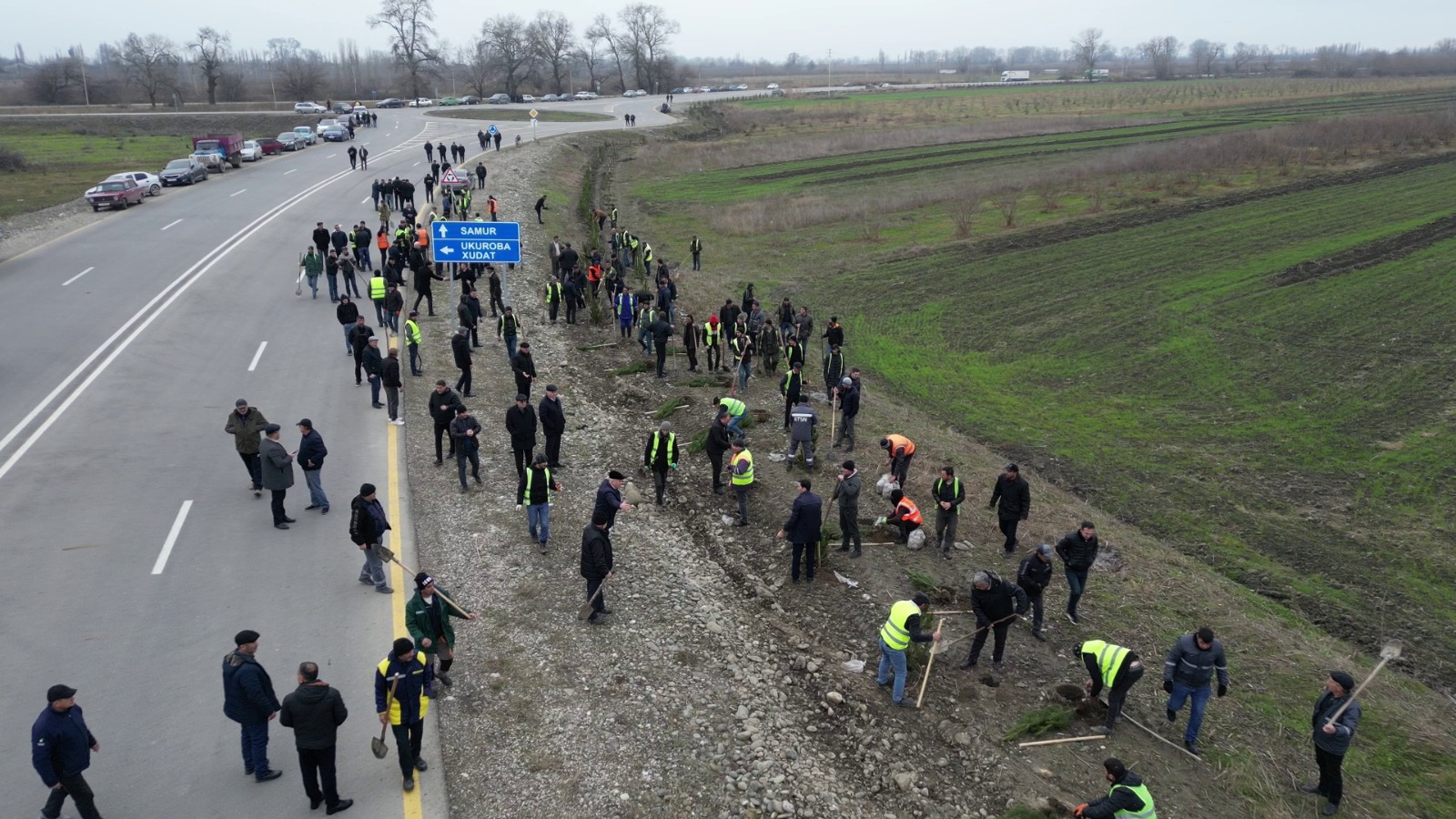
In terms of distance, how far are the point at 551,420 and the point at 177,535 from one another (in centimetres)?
557

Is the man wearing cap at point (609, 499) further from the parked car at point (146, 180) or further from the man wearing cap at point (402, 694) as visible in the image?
the parked car at point (146, 180)

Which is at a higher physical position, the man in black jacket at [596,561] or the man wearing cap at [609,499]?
the man wearing cap at [609,499]

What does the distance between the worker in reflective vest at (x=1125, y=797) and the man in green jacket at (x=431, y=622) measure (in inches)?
253

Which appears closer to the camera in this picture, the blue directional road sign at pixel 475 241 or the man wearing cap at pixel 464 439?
the man wearing cap at pixel 464 439

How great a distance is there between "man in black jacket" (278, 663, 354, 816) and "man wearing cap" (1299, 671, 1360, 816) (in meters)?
9.36

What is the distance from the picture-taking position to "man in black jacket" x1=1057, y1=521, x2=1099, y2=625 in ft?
38.9

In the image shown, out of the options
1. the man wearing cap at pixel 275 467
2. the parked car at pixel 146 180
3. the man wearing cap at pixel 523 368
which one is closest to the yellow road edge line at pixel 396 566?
the man wearing cap at pixel 275 467

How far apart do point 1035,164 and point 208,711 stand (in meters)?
58.7

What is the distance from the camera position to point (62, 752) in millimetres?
7594

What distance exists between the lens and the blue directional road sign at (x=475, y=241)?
22375mm

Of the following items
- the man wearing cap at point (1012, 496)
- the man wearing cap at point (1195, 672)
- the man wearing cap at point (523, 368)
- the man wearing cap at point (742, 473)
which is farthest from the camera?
the man wearing cap at point (523, 368)

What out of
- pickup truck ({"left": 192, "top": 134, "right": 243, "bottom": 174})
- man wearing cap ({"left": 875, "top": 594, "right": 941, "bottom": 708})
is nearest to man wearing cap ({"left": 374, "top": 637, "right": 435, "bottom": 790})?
man wearing cap ({"left": 875, "top": 594, "right": 941, "bottom": 708})

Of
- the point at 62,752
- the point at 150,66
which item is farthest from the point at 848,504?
the point at 150,66

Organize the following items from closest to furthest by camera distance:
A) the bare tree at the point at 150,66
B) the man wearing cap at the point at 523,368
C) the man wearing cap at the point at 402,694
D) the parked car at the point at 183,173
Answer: the man wearing cap at the point at 402,694 → the man wearing cap at the point at 523,368 → the parked car at the point at 183,173 → the bare tree at the point at 150,66
